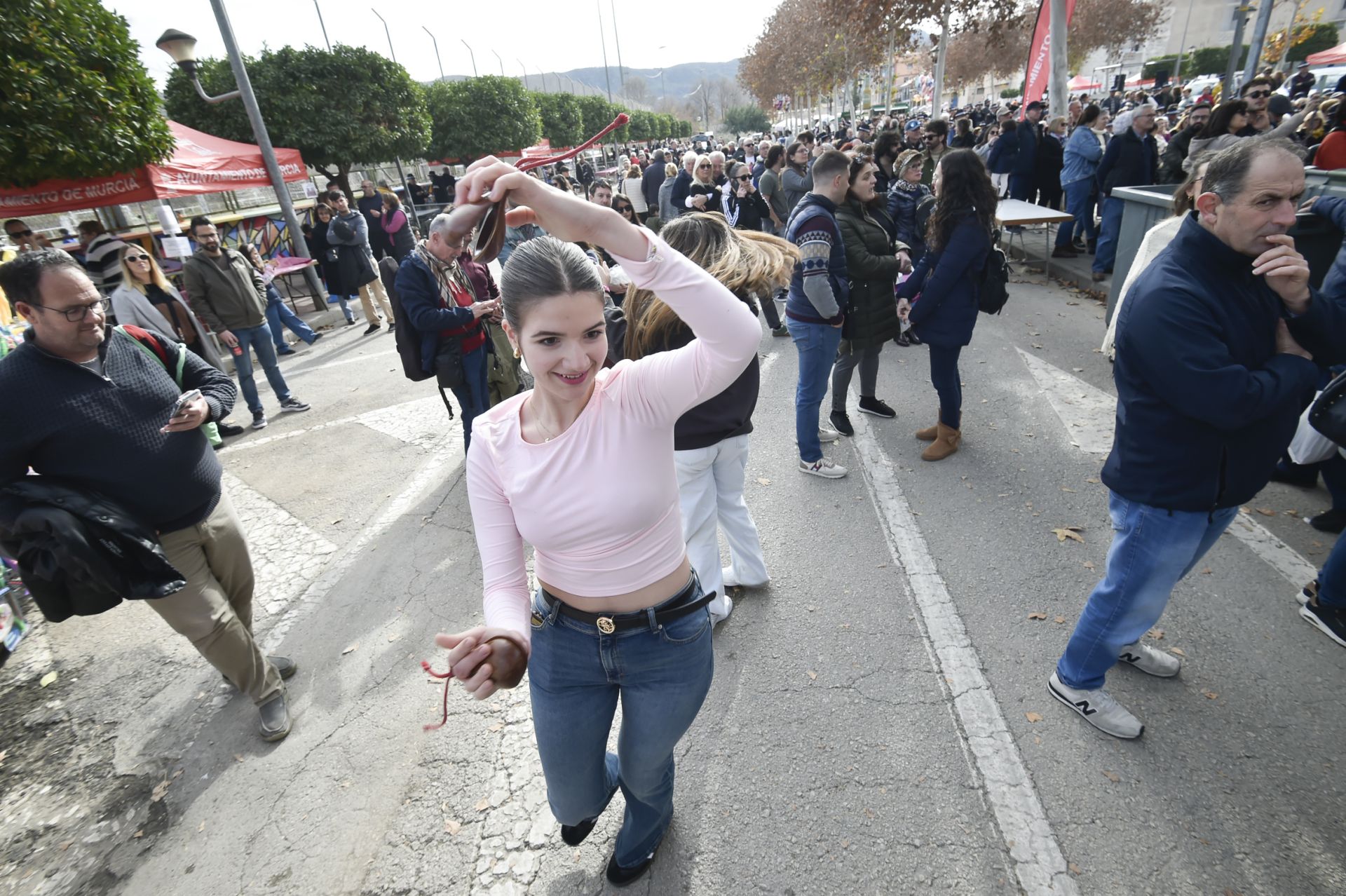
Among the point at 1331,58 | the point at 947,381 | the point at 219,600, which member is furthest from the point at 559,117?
the point at 219,600

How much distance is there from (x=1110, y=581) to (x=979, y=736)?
83cm

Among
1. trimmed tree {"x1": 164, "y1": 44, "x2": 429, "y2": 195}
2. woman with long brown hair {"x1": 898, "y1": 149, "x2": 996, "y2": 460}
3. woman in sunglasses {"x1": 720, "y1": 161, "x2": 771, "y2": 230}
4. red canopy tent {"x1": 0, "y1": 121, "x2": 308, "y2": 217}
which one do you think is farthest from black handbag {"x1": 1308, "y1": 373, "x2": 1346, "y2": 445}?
trimmed tree {"x1": 164, "y1": 44, "x2": 429, "y2": 195}

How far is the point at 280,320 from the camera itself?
10047 millimetres

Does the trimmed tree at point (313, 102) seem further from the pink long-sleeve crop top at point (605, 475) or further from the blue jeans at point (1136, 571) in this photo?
the blue jeans at point (1136, 571)

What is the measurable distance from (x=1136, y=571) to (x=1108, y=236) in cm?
839

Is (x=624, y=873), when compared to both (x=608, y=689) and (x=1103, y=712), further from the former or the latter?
(x=1103, y=712)

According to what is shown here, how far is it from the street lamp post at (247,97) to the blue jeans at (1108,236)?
1297 cm

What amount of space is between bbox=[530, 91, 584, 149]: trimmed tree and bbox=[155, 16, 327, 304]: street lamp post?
2870cm

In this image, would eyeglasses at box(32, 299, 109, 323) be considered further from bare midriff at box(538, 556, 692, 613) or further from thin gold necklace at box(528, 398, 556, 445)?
bare midriff at box(538, 556, 692, 613)

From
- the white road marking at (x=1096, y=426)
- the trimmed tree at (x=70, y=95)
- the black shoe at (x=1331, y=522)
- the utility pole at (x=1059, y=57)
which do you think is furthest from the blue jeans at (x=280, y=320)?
the utility pole at (x=1059, y=57)

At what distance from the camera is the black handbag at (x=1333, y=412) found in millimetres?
2736

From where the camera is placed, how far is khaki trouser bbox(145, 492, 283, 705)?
293 cm

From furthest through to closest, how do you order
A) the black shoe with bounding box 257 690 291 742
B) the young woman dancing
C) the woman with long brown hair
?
1. the woman with long brown hair
2. the black shoe with bounding box 257 690 291 742
3. the young woman dancing

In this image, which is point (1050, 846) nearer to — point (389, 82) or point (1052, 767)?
point (1052, 767)
